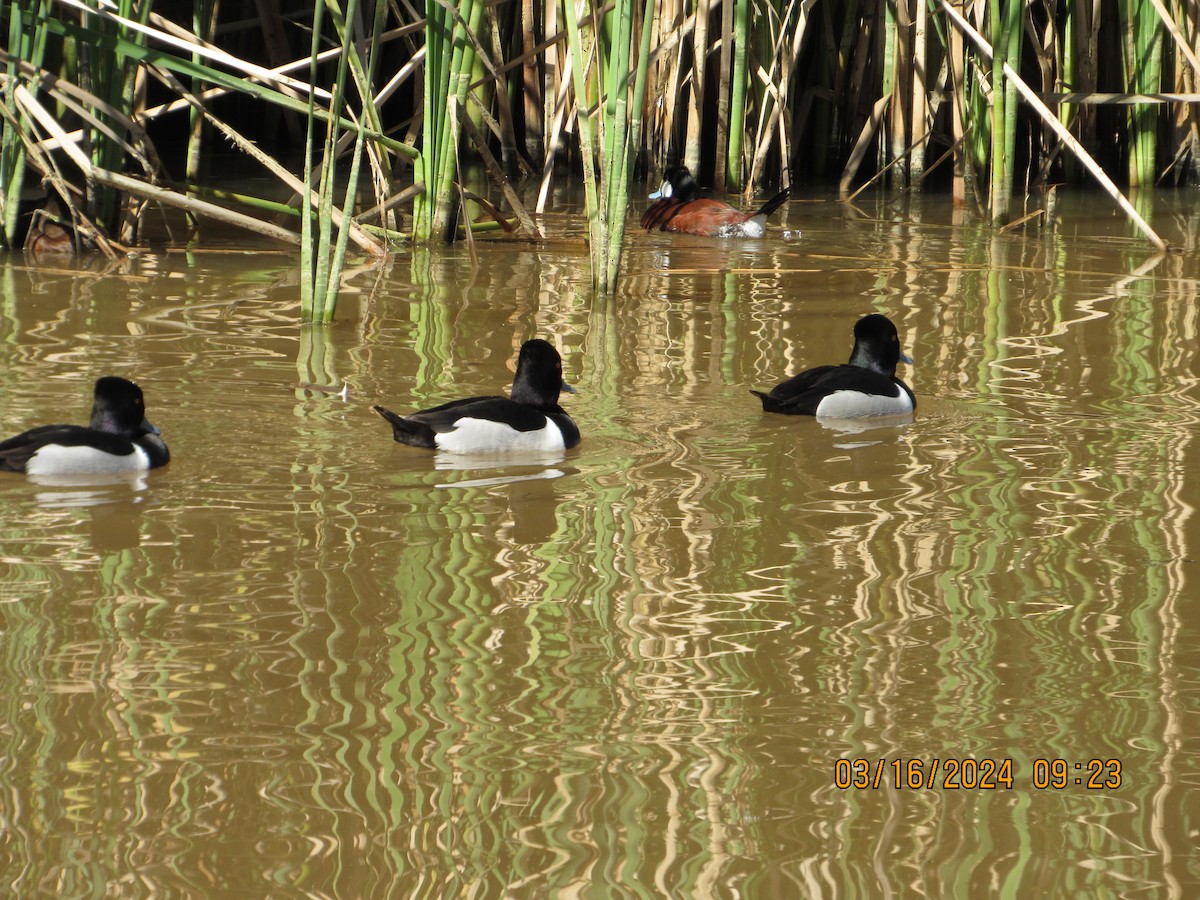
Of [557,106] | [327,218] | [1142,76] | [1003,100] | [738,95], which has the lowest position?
[327,218]

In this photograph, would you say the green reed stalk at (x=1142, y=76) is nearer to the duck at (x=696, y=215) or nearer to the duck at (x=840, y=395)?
the duck at (x=696, y=215)

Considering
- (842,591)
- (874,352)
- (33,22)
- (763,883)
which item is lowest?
(763,883)

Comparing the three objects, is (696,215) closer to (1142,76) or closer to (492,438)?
(1142,76)

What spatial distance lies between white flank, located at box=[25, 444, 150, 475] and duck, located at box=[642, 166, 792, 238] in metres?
6.19

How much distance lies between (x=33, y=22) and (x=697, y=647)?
5.85 m

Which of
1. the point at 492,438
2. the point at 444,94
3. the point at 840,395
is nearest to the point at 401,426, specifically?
the point at 492,438

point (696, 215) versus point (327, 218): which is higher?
point (696, 215)

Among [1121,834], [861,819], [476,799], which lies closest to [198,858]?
[476,799]

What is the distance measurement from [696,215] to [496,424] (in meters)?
5.64

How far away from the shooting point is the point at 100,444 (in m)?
5.29

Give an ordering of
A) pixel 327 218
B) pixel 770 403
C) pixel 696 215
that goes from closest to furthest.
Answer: pixel 770 403 < pixel 327 218 < pixel 696 215

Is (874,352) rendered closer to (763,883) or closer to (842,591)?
(842,591)

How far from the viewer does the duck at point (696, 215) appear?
36.1ft

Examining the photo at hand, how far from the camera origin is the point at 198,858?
117 inches
